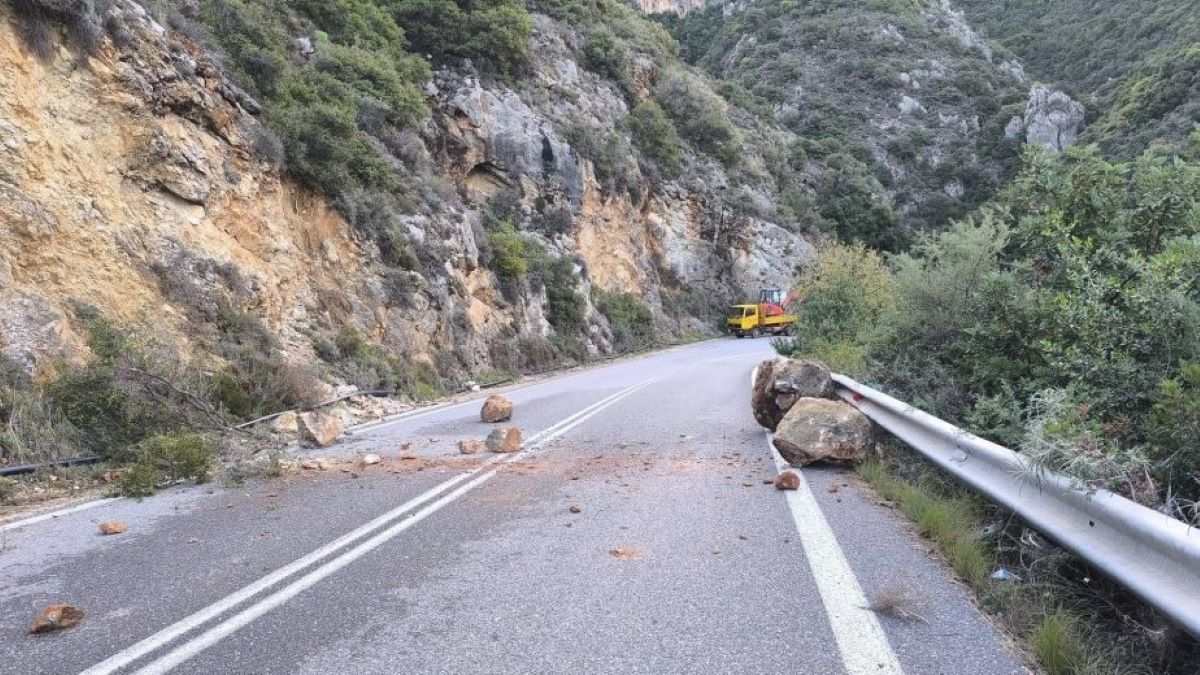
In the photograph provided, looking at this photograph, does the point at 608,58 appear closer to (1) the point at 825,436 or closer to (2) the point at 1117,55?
(1) the point at 825,436

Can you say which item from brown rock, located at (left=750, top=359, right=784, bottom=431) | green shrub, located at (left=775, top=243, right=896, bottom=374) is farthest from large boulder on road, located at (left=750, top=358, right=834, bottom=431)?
green shrub, located at (left=775, top=243, right=896, bottom=374)

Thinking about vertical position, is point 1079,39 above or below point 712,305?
above

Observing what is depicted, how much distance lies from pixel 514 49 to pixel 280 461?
30.9m

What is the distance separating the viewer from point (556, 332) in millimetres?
29406

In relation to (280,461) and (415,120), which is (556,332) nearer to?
(415,120)

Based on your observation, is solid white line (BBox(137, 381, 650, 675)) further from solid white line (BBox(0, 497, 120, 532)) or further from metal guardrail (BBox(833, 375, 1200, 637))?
metal guardrail (BBox(833, 375, 1200, 637))

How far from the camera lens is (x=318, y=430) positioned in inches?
383

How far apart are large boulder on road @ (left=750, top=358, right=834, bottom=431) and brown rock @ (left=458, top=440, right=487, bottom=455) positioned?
11.7 feet

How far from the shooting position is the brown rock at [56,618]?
3.64 m

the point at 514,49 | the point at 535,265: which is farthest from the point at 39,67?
the point at 514,49

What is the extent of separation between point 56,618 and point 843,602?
12.9 feet

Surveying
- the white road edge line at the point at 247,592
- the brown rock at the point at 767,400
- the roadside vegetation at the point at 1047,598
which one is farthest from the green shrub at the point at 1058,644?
the brown rock at the point at 767,400

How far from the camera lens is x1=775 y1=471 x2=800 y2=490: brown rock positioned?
20.8 feet

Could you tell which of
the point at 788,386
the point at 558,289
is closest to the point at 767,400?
the point at 788,386
